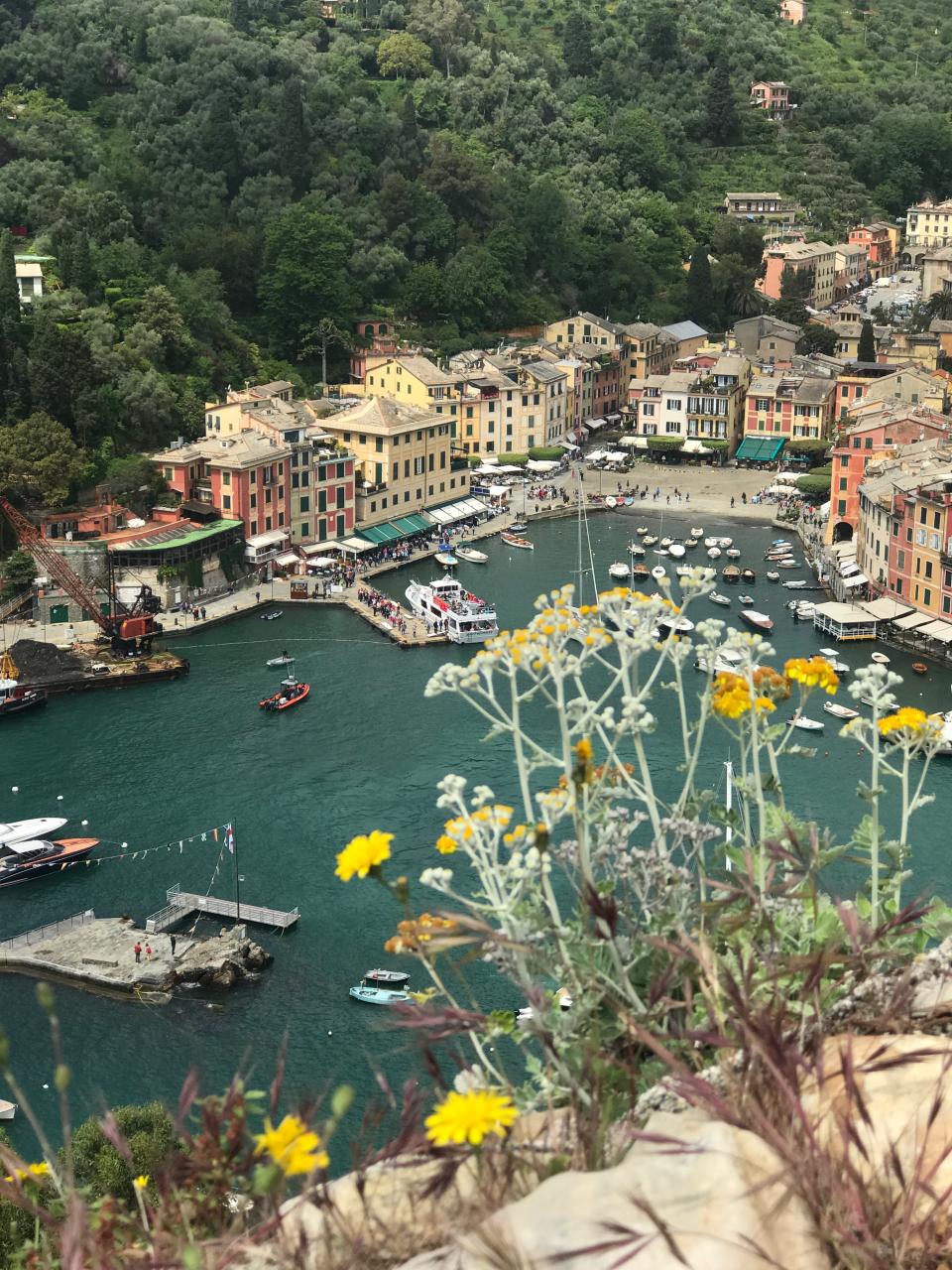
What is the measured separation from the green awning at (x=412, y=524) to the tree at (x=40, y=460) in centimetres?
757

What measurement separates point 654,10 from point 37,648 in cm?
5587

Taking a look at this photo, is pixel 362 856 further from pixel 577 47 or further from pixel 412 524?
pixel 577 47

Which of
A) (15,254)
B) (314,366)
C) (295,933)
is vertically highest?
(15,254)

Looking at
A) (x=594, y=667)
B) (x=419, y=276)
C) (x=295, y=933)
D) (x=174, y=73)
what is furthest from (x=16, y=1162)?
(x=174, y=73)

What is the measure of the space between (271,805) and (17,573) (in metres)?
12.3

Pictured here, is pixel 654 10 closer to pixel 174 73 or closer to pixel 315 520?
pixel 174 73

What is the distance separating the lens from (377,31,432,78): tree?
212ft

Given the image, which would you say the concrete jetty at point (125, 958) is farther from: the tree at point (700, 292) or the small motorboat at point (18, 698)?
the tree at point (700, 292)

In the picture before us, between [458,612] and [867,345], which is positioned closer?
[458,612]

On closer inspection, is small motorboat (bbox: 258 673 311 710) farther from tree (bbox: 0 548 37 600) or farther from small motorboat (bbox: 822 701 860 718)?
small motorboat (bbox: 822 701 860 718)

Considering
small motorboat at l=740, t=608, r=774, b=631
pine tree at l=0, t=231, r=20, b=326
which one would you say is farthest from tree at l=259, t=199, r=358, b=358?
small motorboat at l=740, t=608, r=774, b=631

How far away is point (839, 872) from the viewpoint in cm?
1916

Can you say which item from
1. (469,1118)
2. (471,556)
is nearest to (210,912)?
(469,1118)

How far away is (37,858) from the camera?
838 inches
